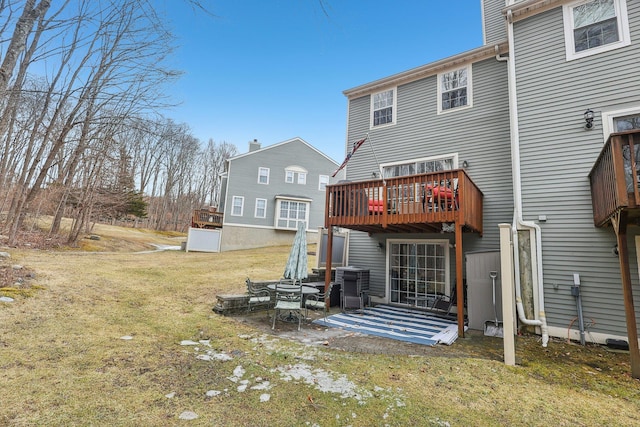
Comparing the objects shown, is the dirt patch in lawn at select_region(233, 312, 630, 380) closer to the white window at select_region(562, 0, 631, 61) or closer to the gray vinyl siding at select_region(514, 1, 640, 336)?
the gray vinyl siding at select_region(514, 1, 640, 336)

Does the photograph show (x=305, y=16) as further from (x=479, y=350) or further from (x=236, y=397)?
(x=479, y=350)

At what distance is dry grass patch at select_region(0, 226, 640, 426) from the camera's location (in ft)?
9.41

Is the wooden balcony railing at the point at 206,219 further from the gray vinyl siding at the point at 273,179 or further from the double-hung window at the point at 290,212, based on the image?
the double-hung window at the point at 290,212

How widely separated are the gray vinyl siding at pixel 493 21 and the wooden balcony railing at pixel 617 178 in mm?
6427

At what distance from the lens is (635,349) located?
4270 mm

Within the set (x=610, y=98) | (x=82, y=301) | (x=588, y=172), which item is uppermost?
(x=610, y=98)

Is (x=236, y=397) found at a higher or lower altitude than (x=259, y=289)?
lower

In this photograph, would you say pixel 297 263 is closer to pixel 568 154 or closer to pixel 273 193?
pixel 568 154

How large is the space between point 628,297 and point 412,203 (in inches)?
149

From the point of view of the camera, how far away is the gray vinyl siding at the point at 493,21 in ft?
31.7

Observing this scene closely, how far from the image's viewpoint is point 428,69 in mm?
9211

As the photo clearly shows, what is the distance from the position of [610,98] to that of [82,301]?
11.7 m

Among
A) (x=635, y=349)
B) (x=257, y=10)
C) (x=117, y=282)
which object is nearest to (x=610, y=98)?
(x=635, y=349)

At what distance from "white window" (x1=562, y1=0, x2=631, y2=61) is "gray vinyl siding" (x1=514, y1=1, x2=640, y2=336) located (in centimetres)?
12
